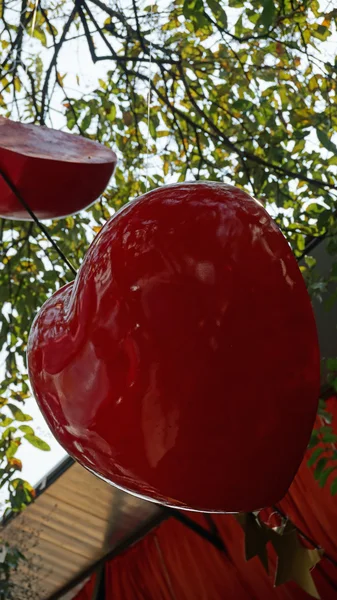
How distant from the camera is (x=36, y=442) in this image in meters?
1.77

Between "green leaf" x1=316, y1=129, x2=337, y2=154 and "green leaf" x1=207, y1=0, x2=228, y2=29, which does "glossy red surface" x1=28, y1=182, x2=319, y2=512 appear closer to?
"green leaf" x1=316, y1=129, x2=337, y2=154

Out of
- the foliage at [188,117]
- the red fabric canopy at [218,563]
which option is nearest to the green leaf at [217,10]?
the foliage at [188,117]

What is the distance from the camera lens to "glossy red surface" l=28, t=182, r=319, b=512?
1.28ft

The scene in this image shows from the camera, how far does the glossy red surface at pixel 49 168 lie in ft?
2.06

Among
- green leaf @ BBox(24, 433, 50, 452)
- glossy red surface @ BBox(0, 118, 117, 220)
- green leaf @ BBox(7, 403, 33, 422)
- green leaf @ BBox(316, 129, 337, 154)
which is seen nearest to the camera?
glossy red surface @ BBox(0, 118, 117, 220)

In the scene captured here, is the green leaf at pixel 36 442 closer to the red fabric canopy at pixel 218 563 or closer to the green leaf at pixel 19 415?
the green leaf at pixel 19 415

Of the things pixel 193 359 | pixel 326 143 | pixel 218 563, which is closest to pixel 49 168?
pixel 193 359

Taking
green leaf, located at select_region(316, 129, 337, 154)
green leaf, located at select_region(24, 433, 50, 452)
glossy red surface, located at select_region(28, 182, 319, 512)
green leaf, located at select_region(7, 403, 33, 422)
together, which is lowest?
green leaf, located at select_region(24, 433, 50, 452)

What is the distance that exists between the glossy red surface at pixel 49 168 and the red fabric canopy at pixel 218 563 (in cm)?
230

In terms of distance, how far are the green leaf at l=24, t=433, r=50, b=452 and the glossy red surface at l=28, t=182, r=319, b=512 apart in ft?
4.37

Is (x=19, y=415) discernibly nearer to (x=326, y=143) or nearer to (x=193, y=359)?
(x=326, y=143)

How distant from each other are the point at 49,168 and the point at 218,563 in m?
3.38

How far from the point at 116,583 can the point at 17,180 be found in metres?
4.62

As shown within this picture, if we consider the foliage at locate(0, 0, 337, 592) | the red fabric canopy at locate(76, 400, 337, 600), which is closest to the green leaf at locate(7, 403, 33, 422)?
the foliage at locate(0, 0, 337, 592)
